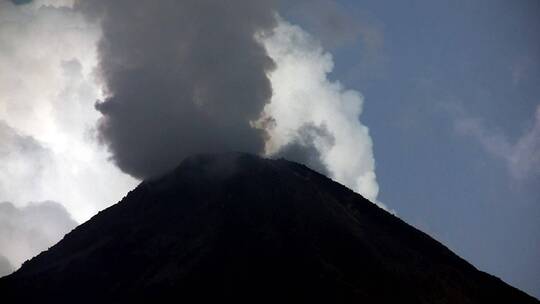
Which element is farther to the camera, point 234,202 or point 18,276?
point 234,202

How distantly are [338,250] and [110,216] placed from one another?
54.4m

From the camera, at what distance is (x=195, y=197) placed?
402 feet

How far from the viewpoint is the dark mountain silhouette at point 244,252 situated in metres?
86.0

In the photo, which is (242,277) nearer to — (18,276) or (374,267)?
(374,267)

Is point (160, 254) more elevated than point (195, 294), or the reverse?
point (160, 254)

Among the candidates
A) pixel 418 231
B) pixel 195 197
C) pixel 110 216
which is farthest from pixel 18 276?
pixel 418 231

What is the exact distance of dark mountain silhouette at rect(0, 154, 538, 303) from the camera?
3386 inches

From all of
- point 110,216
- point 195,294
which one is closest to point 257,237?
point 195,294

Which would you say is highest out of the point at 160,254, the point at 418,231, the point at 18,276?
the point at 418,231

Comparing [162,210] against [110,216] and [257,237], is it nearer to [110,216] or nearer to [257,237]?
[110,216]

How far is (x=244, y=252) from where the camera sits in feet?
313

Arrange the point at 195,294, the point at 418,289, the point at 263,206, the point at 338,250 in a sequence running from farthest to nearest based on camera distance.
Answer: the point at 263,206 < the point at 338,250 < the point at 418,289 < the point at 195,294

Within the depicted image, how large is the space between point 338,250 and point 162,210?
40.4 metres

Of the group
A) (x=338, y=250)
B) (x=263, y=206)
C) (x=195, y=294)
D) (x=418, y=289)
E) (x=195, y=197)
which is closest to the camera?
(x=195, y=294)
